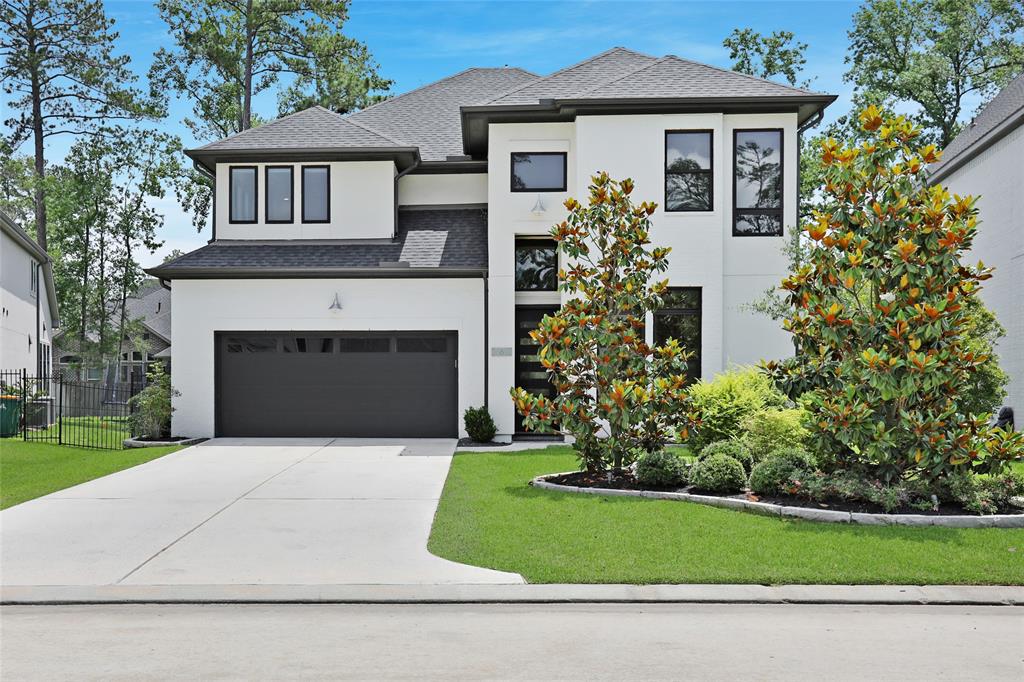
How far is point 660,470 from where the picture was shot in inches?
422

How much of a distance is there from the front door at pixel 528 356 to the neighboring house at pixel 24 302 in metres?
15.5

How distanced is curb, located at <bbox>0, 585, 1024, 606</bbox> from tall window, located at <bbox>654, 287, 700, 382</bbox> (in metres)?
10.4

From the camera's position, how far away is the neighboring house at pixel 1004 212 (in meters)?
17.5

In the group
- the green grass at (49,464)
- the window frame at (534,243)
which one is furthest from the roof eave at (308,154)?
the green grass at (49,464)

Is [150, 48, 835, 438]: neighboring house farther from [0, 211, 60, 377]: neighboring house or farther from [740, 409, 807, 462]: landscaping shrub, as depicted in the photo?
[0, 211, 60, 377]: neighboring house

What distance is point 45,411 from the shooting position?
891 inches

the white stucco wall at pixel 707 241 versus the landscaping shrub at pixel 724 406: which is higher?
the white stucco wall at pixel 707 241

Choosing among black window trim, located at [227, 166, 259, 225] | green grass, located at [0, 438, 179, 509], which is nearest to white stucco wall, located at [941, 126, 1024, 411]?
black window trim, located at [227, 166, 259, 225]

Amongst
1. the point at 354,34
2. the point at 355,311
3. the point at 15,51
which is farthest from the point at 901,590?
the point at 15,51

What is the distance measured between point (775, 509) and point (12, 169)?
29.6 metres

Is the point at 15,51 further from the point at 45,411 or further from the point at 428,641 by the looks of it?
the point at 428,641

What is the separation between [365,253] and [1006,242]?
45.0 ft

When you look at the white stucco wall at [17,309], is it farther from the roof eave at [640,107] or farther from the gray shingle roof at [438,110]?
the roof eave at [640,107]

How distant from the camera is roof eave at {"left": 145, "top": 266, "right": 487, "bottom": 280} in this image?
17828mm
